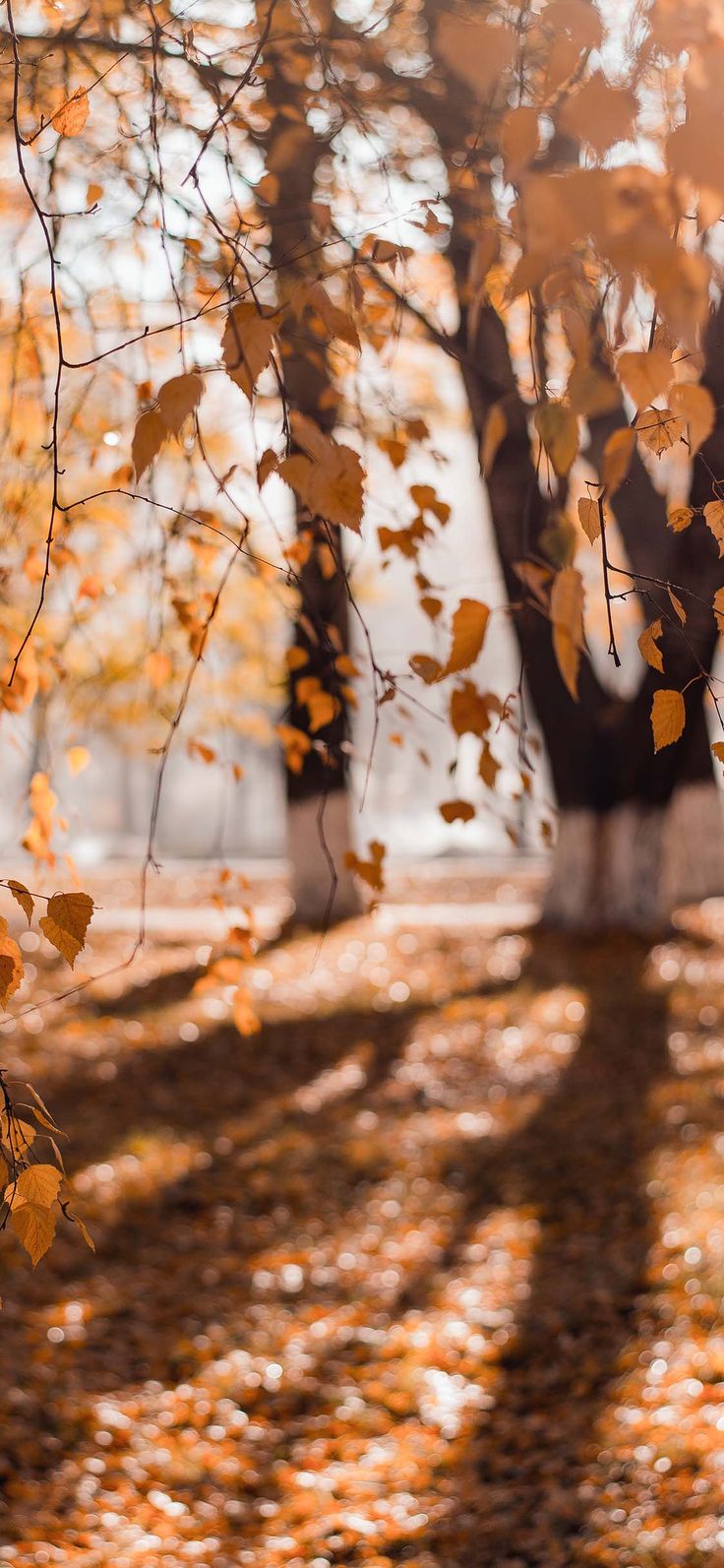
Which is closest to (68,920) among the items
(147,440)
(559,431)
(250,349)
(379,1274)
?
(147,440)

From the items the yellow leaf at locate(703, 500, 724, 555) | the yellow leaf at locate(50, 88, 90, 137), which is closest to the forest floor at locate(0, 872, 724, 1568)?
the yellow leaf at locate(703, 500, 724, 555)

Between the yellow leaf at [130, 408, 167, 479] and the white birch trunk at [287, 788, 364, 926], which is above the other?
the white birch trunk at [287, 788, 364, 926]

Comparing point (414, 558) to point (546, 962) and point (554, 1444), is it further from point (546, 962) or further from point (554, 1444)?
point (546, 962)

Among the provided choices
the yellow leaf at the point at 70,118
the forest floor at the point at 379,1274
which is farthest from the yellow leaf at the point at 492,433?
the forest floor at the point at 379,1274

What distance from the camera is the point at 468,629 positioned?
4.40 feet

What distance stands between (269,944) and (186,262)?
257 inches

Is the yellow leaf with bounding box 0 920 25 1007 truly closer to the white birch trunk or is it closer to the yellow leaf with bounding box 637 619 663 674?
the yellow leaf with bounding box 637 619 663 674

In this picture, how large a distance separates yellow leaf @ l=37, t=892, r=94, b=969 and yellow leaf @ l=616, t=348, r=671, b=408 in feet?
2.98

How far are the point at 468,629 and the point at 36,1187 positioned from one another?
34.5 inches

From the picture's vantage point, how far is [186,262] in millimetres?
2492

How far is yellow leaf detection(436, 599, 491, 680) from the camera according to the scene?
1319mm

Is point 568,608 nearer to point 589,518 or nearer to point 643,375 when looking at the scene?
point 643,375

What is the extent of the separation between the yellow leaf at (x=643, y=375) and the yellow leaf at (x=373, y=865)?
132 centimetres

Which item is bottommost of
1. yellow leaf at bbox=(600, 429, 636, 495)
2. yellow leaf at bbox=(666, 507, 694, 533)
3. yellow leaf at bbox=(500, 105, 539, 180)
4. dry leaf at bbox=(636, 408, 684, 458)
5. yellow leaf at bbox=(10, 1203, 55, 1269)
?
yellow leaf at bbox=(10, 1203, 55, 1269)
